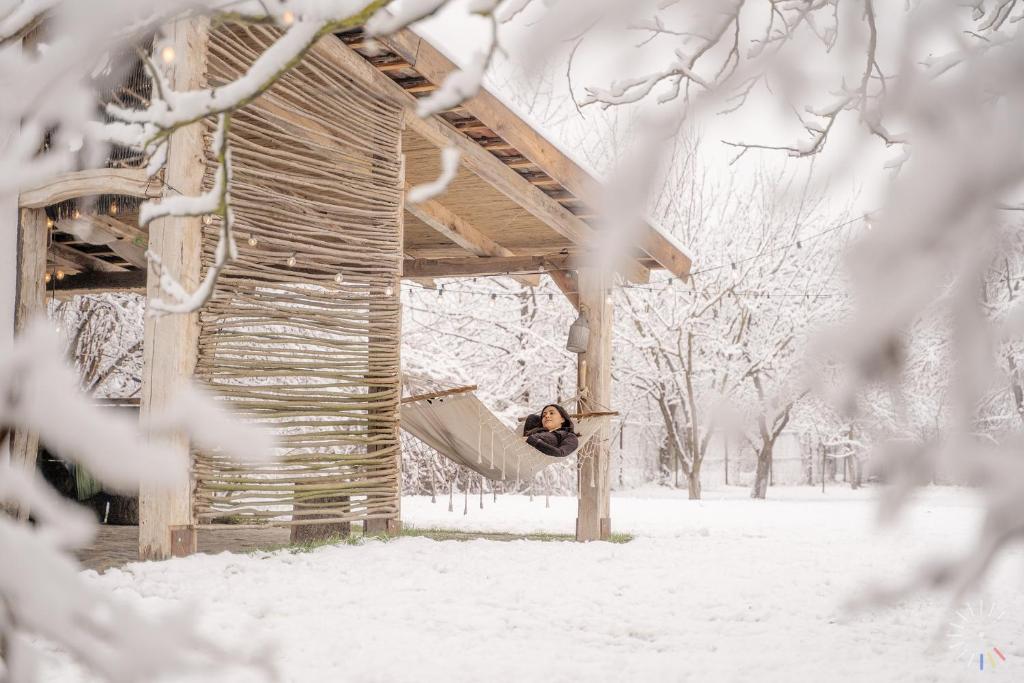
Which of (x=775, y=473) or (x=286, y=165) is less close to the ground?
(x=286, y=165)

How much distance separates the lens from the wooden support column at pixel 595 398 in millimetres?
5684

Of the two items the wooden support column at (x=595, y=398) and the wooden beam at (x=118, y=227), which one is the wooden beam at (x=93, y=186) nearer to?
the wooden beam at (x=118, y=227)

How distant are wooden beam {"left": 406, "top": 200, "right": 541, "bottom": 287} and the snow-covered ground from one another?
2177mm

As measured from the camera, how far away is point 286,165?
4086mm

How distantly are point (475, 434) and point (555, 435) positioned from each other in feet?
1.75

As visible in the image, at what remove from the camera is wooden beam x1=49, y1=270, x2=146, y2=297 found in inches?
256

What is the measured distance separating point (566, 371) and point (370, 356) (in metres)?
8.27

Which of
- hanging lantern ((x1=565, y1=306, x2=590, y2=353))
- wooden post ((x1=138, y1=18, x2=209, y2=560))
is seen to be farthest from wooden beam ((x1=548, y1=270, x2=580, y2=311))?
wooden post ((x1=138, y1=18, x2=209, y2=560))

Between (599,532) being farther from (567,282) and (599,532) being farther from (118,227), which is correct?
(118,227)

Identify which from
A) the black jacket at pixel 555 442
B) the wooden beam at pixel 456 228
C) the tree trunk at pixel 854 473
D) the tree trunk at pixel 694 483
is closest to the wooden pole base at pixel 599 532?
the black jacket at pixel 555 442

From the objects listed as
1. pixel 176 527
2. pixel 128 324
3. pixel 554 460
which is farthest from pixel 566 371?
pixel 176 527

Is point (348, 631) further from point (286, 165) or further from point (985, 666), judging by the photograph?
point (286, 165)

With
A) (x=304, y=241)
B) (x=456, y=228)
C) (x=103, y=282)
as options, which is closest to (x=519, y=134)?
(x=456, y=228)

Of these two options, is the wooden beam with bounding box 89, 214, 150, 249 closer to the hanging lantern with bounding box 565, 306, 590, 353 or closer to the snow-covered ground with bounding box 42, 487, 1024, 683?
the hanging lantern with bounding box 565, 306, 590, 353
